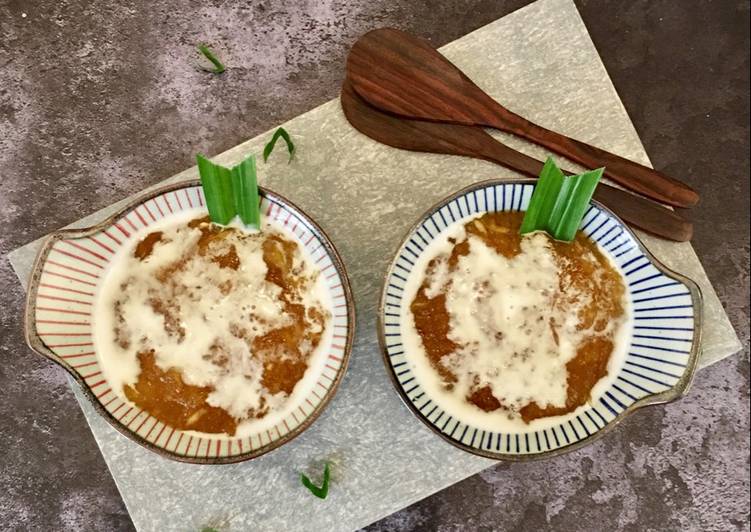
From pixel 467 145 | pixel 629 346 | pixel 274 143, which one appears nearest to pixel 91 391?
pixel 274 143

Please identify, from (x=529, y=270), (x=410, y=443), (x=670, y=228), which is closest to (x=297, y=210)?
(x=529, y=270)

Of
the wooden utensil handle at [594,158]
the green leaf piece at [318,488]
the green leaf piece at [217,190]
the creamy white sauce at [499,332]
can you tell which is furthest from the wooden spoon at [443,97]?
the green leaf piece at [318,488]

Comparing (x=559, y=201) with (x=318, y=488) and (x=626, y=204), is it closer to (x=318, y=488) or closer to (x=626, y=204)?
(x=626, y=204)

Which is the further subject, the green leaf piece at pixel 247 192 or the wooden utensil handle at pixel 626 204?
the wooden utensil handle at pixel 626 204

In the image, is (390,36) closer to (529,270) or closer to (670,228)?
(529,270)

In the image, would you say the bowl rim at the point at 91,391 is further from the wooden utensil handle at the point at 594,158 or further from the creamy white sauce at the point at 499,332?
the wooden utensil handle at the point at 594,158

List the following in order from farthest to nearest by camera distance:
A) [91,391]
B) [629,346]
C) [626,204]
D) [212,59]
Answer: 1. [212,59]
2. [626,204]
3. [629,346]
4. [91,391]
